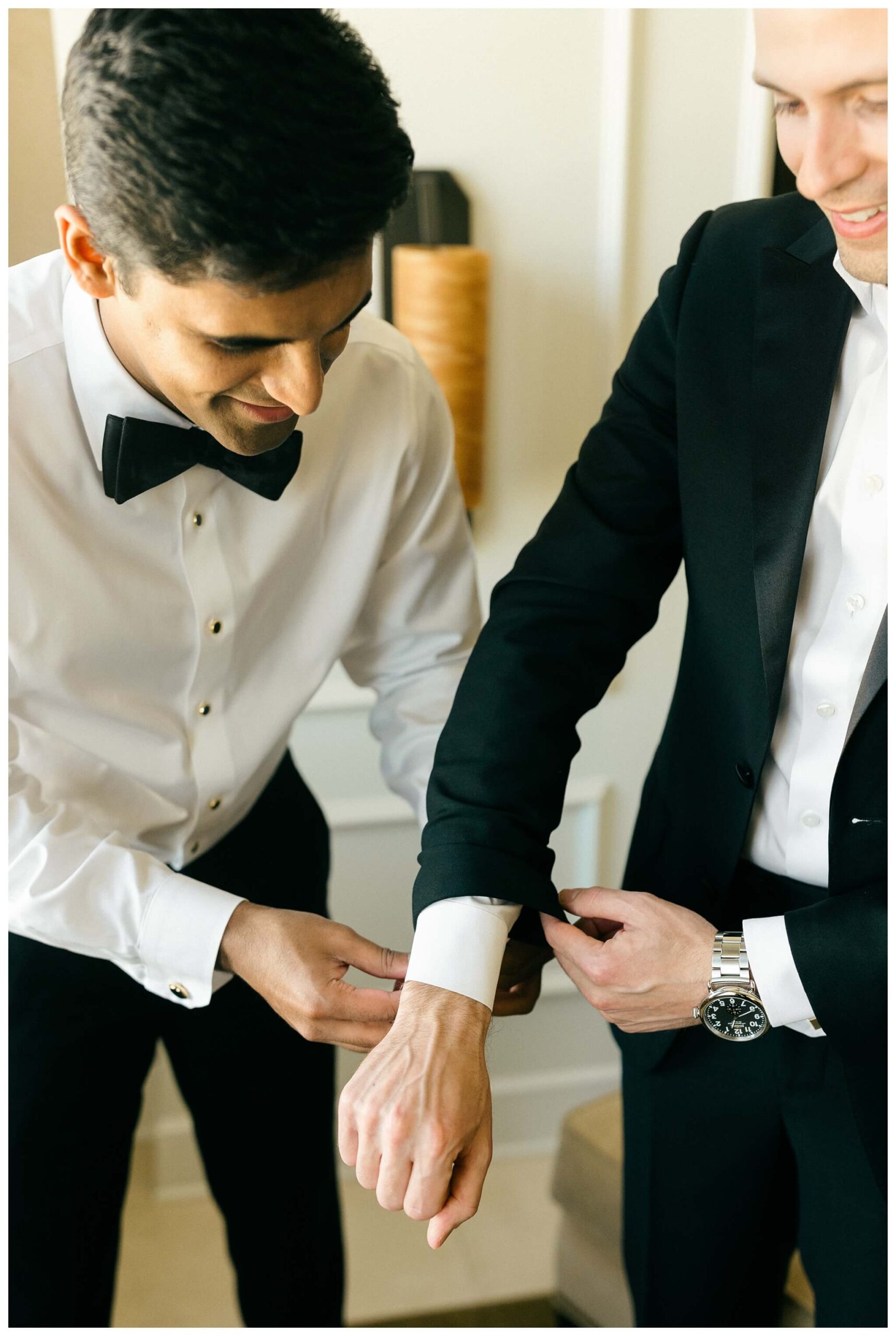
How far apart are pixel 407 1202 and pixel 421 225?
1.56m

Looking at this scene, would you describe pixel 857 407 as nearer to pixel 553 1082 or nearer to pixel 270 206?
pixel 270 206

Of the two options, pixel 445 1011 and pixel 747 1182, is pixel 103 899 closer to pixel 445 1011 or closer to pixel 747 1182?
pixel 445 1011

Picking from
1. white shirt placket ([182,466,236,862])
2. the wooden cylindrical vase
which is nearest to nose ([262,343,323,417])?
white shirt placket ([182,466,236,862])

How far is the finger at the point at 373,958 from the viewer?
3.61ft

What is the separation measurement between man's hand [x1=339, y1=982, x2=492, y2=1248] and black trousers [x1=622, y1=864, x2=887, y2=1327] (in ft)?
1.18

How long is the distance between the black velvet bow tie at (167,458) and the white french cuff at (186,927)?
0.39 metres

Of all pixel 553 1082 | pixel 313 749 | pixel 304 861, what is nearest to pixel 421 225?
pixel 313 749

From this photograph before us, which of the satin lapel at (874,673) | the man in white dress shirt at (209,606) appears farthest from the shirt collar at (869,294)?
the man in white dress shirt at (209,606)

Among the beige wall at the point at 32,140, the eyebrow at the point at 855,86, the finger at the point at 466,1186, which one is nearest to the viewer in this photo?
the eyebrow at the point at 855,86

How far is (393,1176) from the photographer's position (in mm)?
917

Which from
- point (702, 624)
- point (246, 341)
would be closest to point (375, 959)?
point (702, 624)

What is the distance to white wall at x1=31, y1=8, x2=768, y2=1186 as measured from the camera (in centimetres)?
192

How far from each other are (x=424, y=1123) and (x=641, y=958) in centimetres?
25

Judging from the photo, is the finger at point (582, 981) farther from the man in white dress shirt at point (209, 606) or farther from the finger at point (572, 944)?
the man in white dress shirt at point (209, 606)
